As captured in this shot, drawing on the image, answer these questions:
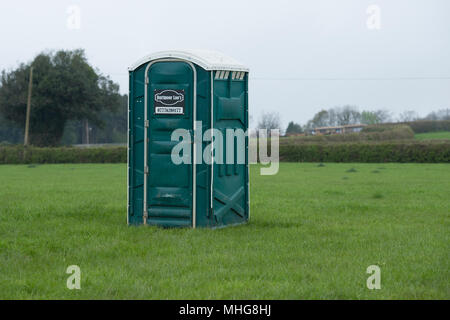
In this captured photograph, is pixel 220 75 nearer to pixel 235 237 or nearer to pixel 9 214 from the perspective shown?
pixel 235 237

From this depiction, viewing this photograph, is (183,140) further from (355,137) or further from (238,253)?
(355,137)

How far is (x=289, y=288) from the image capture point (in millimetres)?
6898

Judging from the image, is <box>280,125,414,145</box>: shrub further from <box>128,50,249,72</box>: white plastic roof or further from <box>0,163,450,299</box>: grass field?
<box>128,50,249,72</box>: white plastic roof

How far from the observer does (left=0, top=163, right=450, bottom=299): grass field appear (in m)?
6.94

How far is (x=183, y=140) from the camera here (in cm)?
1129

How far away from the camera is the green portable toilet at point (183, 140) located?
11211 millimetres

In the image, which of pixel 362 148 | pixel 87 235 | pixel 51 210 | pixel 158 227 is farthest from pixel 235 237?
pixel 362 148

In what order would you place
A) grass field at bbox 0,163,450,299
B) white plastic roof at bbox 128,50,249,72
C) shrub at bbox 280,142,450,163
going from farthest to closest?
shrub at bbox 280,142,450,163 → white plastic roof at bbox 128,50,249,72 → grass field at bbox 0,163,450,299

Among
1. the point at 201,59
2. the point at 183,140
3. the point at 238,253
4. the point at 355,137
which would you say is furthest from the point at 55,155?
the point at 238,253

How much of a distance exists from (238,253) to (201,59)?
146 inches

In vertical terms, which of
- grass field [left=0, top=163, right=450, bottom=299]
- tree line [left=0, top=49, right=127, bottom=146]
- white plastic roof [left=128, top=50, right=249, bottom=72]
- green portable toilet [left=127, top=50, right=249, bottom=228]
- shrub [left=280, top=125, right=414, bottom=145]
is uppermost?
tree line [left=0, top=49, right=127, bottom=146]

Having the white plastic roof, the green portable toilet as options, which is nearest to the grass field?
the green portable toilet

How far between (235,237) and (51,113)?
58.1m
